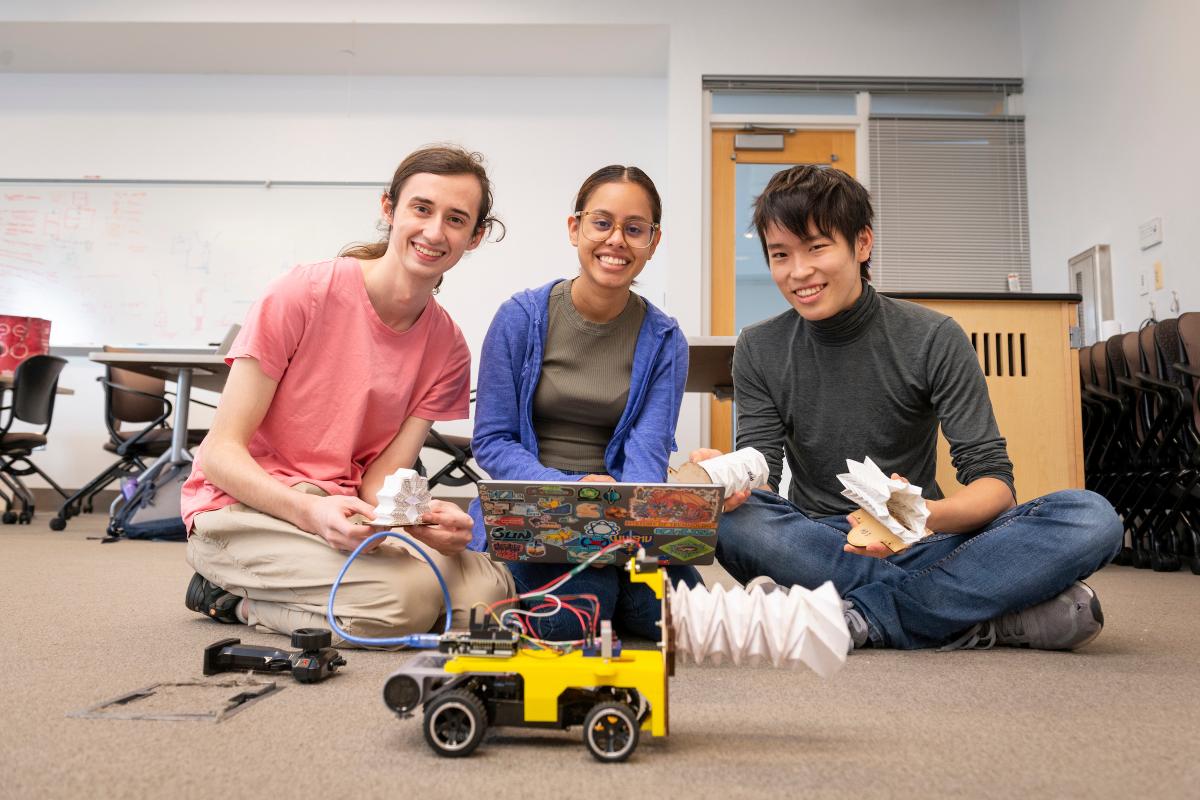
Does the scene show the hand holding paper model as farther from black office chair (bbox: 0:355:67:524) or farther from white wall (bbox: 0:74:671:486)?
white wall (bbox: 0:74:671:486)

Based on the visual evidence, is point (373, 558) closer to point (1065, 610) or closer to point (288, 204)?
point (1065, 610)

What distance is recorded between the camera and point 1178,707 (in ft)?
3.13

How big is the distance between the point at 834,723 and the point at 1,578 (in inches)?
82.0

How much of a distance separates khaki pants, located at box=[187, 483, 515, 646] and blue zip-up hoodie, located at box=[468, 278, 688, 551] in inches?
5.8

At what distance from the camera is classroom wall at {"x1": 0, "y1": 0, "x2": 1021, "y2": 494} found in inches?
188

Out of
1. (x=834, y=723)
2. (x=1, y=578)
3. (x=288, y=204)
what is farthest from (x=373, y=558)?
(x=288, y=204)

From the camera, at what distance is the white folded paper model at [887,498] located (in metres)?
0.97

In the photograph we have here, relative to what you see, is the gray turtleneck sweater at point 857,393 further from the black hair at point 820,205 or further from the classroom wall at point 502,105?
the classroom wall at point 502,105

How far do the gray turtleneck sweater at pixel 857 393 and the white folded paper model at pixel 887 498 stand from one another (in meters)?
0.40

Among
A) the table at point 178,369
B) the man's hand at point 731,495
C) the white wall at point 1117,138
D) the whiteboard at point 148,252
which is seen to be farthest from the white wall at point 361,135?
the man's hand at point 731,495

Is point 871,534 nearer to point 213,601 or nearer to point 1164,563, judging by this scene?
point 213,601

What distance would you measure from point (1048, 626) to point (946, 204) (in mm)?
4062

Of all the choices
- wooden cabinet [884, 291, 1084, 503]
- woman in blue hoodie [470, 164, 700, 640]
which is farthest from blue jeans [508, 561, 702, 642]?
wooden cabinet [884, 291, 1084, 503]

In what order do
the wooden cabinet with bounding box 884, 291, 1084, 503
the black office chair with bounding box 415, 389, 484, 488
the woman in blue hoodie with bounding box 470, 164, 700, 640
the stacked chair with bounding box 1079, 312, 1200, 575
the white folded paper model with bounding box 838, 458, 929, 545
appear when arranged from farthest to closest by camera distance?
the black office chair with bounding box 415, 389, 484, 488 < the stacked chair with bounding box 1079, 312, 1200, 575 < the wooden cabinet with bounding box 884, 291, 1084, 503 < the woman in blue hoodie with bounding box 470, 164, 700, 640 < the white folded paper model with bounding box 838, 458, 929, 545
